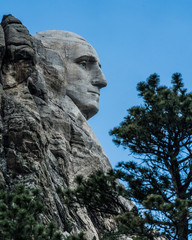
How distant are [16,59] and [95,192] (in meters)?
6.02

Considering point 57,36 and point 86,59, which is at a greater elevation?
point 57,36

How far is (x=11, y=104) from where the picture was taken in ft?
61.5

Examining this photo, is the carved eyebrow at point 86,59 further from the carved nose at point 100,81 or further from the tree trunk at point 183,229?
the tree trunk at point 183,229

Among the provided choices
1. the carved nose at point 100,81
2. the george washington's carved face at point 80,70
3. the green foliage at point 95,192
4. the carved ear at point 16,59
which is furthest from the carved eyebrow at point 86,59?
the green foliage at point 95,192

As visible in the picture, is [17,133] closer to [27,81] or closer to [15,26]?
[27,81]

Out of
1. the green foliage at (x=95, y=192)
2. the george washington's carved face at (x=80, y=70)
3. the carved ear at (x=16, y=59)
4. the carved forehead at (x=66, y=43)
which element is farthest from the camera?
the carved forehead at (x=66, y=43)

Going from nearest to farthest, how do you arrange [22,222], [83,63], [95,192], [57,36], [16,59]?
[22,222], [95,192], [16,59], [83,63], [57,36]

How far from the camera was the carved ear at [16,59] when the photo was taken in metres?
20.3

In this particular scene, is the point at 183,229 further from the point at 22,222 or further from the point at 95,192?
the point at 22,222

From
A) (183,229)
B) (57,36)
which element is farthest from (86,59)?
(183,229)

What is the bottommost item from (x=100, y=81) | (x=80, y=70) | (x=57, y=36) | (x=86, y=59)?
(x=100, y=81)

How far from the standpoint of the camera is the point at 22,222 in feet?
43.8

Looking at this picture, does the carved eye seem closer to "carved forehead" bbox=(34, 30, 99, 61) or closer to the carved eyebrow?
the carved eyebrow

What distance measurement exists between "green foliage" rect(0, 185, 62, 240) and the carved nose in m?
11.9
